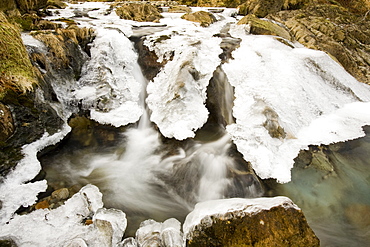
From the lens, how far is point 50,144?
509cm

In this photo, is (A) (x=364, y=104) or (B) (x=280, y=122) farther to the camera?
(A) (x=364, y=104)

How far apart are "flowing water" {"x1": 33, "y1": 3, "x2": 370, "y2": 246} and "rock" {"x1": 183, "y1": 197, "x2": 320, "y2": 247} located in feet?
3.32

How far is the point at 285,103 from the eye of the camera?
6426 millimetres

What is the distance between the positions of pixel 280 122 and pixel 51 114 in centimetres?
640

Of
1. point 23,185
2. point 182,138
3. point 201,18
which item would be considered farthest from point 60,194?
point 201,18

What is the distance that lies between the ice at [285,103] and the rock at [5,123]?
210 inches

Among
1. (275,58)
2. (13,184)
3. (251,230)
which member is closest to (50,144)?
(13,184)

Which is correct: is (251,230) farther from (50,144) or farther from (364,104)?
(364,104)

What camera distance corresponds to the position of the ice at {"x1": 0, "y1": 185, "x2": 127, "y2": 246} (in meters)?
3.08

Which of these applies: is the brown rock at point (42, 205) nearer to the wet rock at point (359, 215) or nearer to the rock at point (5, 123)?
the rock at point (5, 123)

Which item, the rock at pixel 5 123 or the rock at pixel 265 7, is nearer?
the rock at pixel 5 123

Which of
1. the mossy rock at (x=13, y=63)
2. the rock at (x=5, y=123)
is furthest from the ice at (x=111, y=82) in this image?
the rock at (x=5, y=123)

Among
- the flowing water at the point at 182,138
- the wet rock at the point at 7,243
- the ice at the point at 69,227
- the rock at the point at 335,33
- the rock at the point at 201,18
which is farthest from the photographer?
the rock at the point at 201,18

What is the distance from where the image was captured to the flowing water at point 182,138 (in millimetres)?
4285
